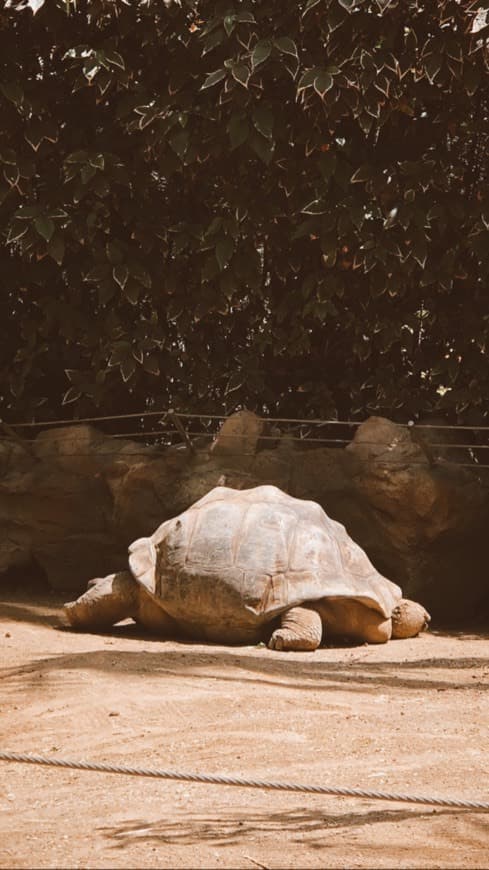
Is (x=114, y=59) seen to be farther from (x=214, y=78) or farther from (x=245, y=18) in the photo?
(x=245, y=18)

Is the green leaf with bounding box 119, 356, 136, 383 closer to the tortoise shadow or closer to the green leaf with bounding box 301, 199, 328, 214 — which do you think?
the green leaf with bounding box 301, 199, 328, 214

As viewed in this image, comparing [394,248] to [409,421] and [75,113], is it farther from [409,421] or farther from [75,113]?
[75,113]

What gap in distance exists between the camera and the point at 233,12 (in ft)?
24.8

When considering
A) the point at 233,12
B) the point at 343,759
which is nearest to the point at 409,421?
the point at 233,12

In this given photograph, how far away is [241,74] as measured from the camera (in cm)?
749

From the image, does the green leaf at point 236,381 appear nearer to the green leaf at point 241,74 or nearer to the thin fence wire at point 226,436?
the thin fence wire at point 226,436

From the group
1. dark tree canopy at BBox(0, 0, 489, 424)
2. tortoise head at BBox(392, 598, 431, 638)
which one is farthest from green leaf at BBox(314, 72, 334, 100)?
tortoise head at BBox(392, 598, 431, 638)

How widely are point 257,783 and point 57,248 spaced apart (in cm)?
549

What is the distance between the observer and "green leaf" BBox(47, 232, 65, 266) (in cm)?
807

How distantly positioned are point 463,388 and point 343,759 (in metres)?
4.70

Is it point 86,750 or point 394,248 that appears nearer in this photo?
point 86,750

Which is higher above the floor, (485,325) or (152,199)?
(152,199)

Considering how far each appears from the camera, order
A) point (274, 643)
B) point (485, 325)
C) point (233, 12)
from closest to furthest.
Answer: point (274, 643) → point (233, 12) → point (485, 325)

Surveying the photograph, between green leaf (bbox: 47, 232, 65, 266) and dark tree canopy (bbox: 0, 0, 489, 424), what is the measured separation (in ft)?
Answer: 0.04
